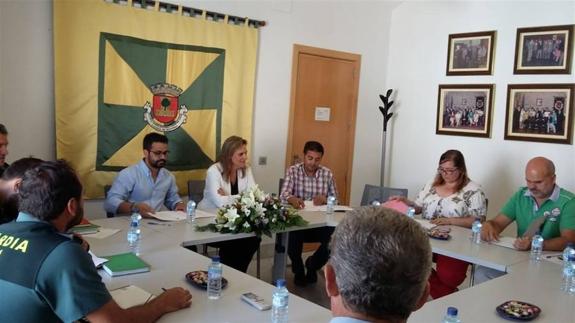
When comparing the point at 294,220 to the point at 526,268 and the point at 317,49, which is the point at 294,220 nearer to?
the point at 526,268

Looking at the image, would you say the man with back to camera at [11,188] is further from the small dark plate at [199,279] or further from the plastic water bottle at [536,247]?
the plastic water bottle at [536,247]

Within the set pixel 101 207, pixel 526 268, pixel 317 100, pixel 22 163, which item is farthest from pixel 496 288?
pixel 317 100

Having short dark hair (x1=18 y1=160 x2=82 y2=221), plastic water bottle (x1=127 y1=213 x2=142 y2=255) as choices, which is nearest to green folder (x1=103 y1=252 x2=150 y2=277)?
plastic water bottle (x1=127 y1=213 x2=142 y2=255)

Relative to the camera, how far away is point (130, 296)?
2.05 m

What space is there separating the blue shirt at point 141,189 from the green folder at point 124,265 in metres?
1.29

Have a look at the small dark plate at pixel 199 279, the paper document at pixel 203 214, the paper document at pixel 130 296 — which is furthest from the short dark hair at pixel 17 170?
the paper document at pixel 203 214

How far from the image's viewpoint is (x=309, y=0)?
5387mm

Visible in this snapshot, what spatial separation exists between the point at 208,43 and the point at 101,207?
1704 mm

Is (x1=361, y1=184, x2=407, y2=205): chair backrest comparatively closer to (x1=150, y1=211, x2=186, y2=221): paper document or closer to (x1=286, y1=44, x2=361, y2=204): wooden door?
(x1=286, y1=44, x2=361, y2=204): wooden door

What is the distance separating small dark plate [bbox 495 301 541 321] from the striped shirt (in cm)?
253

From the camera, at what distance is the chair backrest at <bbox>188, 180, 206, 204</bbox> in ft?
14.7

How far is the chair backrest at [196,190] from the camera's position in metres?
4.48

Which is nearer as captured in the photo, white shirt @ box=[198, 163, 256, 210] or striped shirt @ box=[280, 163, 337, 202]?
white shirt @ box=[198, 163, 256, 210]

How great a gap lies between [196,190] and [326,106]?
1902 mm
